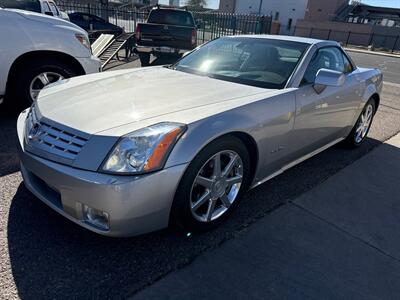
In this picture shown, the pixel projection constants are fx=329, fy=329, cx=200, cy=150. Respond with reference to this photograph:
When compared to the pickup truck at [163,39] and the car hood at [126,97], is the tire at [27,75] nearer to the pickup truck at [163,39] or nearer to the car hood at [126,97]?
the car hood at [126,97]

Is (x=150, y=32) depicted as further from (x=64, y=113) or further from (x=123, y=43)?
(x=64, y=113)

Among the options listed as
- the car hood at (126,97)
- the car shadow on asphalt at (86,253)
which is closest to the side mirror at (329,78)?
the car hood at (126,97)

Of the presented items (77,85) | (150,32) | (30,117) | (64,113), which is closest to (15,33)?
(77,85)

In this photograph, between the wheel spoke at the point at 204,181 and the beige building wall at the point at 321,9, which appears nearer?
the wheel spoke at the point at 204,181

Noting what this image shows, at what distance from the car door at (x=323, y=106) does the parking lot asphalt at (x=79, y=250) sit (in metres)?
0.68

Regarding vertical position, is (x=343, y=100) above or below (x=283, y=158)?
above

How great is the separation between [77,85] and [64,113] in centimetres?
80

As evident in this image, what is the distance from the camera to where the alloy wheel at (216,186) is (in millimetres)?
2404

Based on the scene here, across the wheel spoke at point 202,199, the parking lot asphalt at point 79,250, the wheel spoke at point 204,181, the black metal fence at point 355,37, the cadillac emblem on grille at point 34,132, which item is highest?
the cadillac emblem on grille at point 34,132

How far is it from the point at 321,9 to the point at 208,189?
62.4 meters

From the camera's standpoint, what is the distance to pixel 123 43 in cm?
1051

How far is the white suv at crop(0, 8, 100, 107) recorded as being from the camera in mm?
4168

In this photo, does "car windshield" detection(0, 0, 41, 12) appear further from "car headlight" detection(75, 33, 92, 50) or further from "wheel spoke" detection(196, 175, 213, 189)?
"wheel spoke" detection(196, 175, 213, 189)

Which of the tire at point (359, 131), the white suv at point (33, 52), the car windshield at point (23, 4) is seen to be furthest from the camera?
the car windshield at point (23, 4)
